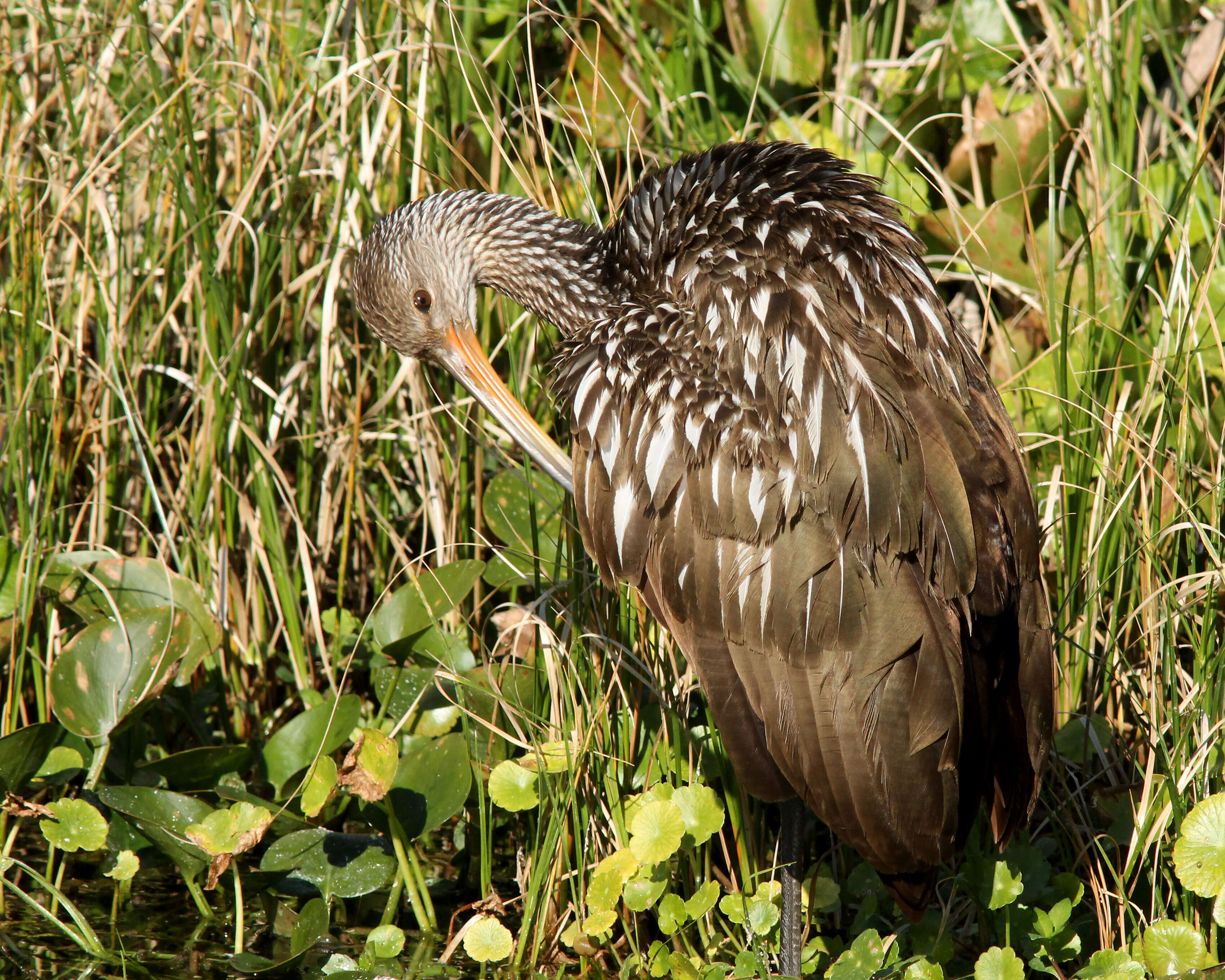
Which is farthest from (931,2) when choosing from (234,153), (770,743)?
(770,743)

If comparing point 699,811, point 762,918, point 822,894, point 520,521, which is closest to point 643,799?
point 699,811

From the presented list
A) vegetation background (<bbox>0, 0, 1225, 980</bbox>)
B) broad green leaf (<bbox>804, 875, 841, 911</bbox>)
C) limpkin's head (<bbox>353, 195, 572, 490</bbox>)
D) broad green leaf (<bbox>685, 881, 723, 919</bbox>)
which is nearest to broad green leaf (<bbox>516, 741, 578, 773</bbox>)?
vegetation background (<bbox>0, 0, 1225, 980</bbox>)

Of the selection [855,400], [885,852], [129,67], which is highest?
[129,67]

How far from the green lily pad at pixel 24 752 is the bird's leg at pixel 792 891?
179 centimetres

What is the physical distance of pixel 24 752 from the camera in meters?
3.01

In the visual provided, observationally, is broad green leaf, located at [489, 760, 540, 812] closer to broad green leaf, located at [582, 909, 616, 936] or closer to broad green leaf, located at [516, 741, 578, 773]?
broad green leaf, located at [516, 741, 578, 773]

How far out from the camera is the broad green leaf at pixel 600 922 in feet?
8.87

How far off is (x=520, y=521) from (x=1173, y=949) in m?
1.89

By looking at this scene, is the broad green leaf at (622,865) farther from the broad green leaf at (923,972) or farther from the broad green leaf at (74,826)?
the broad green leaf at (74,826)

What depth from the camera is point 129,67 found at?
12.2ft

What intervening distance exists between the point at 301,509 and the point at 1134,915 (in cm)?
249

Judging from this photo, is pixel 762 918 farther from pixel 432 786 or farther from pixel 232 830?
pixel 232 830

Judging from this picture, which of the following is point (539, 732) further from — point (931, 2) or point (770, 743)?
point (931, 2)

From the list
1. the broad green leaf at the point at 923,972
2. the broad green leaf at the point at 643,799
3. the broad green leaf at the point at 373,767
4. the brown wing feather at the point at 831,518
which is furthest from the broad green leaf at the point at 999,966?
the broad green leaf at the point at 373,767
